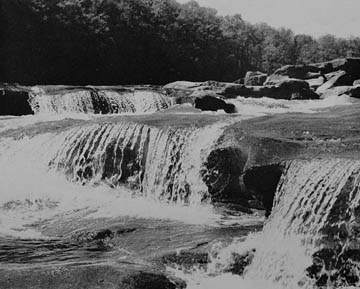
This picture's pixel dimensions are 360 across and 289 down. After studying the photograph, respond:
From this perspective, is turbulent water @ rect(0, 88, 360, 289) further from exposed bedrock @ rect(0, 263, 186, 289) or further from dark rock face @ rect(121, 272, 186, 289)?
exposed bedrock @ rect(0, 263, 186, 289)

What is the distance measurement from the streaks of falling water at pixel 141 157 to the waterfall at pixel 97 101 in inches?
320

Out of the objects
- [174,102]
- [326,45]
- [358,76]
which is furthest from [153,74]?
[326,45]

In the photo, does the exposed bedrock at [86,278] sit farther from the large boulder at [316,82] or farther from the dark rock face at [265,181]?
the large boulder at [316,82]

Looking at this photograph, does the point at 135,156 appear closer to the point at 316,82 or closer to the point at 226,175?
the point at 226,175

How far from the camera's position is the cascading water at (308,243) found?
702cm

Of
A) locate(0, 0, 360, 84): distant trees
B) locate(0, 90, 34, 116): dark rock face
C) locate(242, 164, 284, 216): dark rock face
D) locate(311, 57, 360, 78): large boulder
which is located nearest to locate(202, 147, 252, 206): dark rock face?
locate(242, 164, 284, 216): dark rock face

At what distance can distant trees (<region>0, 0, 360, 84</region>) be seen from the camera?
35625 mm

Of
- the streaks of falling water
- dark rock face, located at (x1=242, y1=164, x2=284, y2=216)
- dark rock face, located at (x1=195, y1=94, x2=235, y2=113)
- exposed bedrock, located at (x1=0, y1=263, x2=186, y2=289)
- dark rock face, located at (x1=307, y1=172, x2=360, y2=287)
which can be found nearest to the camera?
exposed bedrock, located at (x1=0, y1=263, x2=186, y2=289)

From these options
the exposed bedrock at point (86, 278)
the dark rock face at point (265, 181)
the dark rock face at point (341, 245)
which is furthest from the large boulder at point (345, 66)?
the exposed bedrock at point (86, 278)

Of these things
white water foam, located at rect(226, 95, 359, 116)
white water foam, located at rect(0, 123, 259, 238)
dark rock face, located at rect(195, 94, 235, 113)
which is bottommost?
white water foam, located at rect(0, 123, 259, 238)

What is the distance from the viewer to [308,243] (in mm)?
7527

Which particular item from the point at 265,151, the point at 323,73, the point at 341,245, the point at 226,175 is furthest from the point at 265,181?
the point at 323,73

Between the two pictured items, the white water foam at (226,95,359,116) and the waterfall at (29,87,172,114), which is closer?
the white water foam at (226,95,359,116)

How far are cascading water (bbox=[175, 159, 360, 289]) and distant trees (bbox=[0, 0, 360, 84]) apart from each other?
93.0 ft
